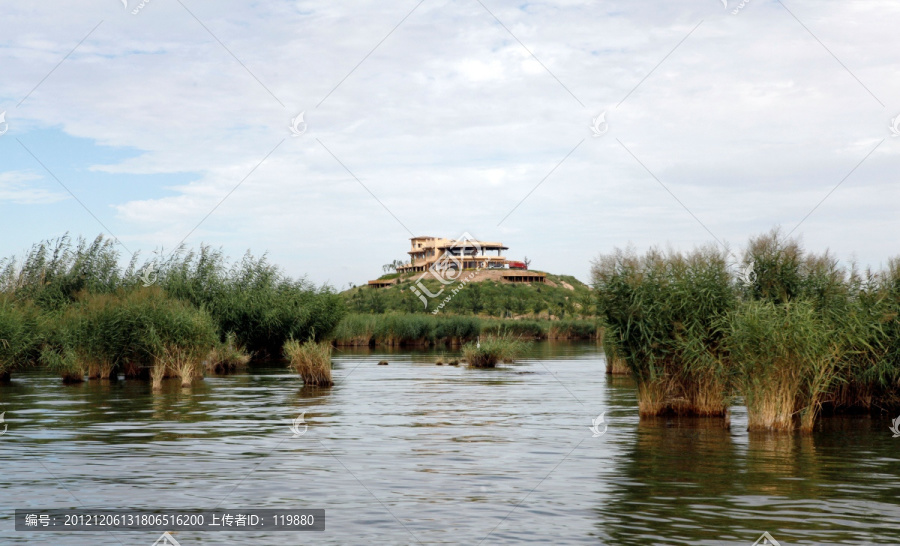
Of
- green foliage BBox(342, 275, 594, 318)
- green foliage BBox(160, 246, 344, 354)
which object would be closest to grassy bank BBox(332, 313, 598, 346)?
green foliage BBox(160, 246, 344, 354)

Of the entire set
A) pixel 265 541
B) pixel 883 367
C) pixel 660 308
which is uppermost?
pixel 660 308

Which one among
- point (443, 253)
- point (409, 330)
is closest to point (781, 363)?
point (409, 330)

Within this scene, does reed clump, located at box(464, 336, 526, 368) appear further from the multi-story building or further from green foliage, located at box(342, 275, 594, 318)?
the multi-story building

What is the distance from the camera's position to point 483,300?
112 m

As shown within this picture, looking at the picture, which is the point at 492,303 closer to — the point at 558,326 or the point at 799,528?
the point at 558,326

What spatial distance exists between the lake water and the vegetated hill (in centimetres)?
6854

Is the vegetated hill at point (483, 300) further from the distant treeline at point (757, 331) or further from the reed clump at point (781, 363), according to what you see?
the reed clump at point (781, 363)

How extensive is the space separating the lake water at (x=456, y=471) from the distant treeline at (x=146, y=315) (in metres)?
7.14

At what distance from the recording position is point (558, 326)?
3135 inches

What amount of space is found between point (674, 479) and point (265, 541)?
651 cm

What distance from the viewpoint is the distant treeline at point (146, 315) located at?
32.7 meters

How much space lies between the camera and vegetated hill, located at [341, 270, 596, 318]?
10294 cm

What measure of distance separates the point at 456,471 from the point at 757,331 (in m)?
7.77

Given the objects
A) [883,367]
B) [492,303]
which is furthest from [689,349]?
[492,303]
